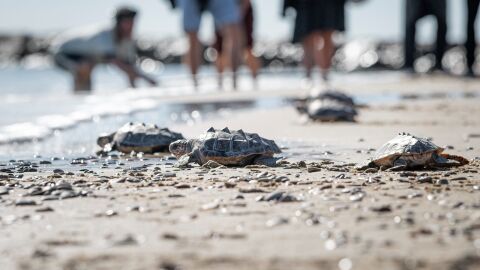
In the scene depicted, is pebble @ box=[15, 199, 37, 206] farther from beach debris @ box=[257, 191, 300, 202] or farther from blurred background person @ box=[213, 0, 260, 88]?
blurred background person @ box=[213, 0, 260, 88]

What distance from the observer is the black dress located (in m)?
13.4

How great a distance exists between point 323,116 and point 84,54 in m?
7.62

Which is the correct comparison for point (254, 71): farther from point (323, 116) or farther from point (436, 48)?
point (323, 116)

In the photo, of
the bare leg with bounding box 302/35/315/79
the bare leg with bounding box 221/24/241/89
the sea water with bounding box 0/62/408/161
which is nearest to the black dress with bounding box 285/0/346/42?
the bare leg with bounding box 302/35/315/79

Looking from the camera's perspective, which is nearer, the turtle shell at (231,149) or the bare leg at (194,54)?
the turtle shell at (231,149)

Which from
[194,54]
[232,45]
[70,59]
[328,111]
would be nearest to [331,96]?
[328,111]

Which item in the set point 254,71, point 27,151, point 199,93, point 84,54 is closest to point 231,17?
point 199,93

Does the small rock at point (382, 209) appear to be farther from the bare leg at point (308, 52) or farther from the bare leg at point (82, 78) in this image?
the bare leg at point (82, 78)

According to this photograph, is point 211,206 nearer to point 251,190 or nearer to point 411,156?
point 251,190

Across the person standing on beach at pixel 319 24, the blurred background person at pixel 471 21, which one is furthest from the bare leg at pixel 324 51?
the blurred background person at pixel 471 21

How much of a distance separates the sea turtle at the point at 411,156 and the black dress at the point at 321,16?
357 inches

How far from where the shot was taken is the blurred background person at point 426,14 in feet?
50.1

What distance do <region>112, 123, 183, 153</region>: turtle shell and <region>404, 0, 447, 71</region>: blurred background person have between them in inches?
414

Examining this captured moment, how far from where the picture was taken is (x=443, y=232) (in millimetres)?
2822
